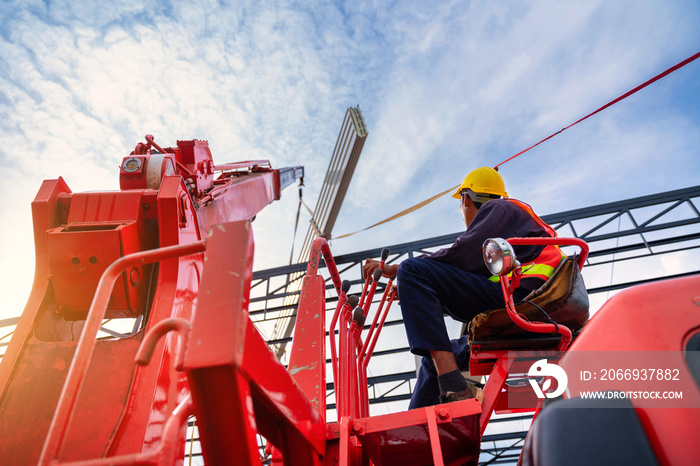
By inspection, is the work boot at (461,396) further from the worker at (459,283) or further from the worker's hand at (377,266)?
the worker's hand at (377,266)

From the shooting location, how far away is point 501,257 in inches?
61.6

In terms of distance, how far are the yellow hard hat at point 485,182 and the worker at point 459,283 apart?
54cm

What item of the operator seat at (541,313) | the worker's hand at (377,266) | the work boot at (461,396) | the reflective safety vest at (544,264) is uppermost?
the worker's hand at (377,266)

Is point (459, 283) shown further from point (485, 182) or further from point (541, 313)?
point (485, 182)

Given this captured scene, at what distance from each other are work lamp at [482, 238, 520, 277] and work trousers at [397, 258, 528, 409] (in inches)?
22.6

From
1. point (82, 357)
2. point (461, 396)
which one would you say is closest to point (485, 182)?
point (461, 396)

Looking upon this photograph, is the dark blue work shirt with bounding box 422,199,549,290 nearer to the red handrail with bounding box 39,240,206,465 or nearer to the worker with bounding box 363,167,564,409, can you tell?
the worker with bounding box 363,167,564,409

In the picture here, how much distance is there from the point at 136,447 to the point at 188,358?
88cm

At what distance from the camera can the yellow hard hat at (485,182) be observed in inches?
120

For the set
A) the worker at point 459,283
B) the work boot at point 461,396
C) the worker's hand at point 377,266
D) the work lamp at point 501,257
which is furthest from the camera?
the worker's hand at point 377,266

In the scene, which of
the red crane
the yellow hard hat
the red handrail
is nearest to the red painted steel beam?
the red crane

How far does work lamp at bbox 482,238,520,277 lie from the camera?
156 cm

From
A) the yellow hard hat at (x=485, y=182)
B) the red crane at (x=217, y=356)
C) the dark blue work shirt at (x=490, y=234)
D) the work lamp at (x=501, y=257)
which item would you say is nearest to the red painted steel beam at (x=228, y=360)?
the red crane at (x=217, y=356)

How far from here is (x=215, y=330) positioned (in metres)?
0.88
